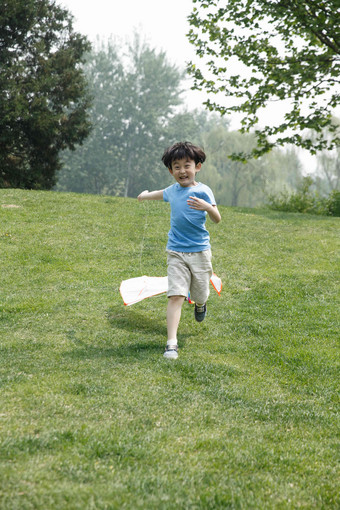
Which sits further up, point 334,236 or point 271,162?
point 271,162

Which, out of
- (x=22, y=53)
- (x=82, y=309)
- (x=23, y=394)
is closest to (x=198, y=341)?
(x=82, y=309)

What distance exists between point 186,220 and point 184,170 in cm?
46

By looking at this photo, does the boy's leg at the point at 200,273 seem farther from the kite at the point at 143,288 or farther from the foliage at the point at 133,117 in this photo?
the foliage at the point at 133,117

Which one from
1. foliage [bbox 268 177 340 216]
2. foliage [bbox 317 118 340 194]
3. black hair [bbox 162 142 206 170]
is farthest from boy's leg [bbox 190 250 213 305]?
foliage [bbox 317 118 340 194]

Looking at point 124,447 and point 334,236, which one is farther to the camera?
point 334,236

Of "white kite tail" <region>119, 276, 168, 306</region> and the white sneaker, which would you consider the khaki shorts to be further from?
"white kite tail" <region>119, 276, 168, 306</region>

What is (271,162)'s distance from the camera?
52.9m

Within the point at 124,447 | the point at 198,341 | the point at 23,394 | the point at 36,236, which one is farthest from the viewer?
the point at 36,236

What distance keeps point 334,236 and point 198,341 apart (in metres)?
6.81

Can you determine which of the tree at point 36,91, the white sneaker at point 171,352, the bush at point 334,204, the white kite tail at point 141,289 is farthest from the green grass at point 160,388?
the tree at point 36,91

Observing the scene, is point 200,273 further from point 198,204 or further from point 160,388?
point 160,388

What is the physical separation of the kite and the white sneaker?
43.8 inches

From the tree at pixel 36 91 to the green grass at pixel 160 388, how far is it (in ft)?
40.7

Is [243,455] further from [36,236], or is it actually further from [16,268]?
[36,236]
